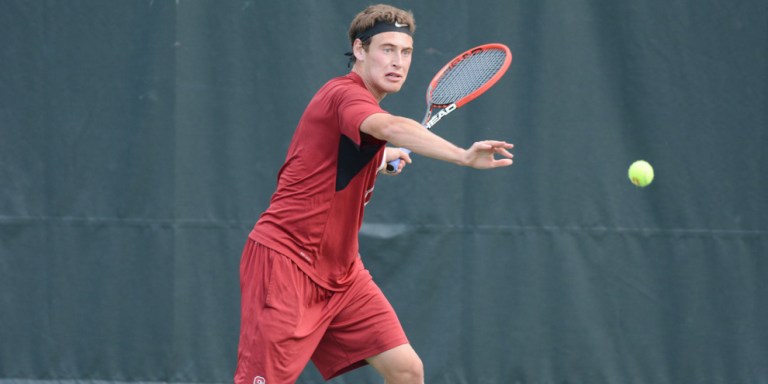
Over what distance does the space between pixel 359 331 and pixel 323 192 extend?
2.02 feet

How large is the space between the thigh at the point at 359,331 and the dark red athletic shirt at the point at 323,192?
13 cm

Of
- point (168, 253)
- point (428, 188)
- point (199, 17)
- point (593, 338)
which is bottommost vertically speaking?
point (593, 338)

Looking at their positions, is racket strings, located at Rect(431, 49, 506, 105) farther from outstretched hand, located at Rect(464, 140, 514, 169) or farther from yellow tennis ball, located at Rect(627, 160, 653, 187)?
outstretched hand, located at Rect(464, 140, 514, 169)

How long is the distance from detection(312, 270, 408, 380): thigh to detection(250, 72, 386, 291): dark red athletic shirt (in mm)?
126

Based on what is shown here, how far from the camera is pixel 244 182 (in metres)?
5.20

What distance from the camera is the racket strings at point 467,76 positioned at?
434 centimetres

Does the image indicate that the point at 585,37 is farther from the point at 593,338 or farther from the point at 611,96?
the point at 593,338

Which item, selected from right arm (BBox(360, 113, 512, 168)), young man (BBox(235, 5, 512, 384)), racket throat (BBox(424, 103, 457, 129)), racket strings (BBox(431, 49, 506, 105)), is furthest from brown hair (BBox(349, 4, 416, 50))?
right arm (BBox(360, 113, 512, 168))

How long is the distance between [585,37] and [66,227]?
110 inches

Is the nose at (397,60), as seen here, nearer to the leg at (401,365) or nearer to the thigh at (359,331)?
the thigh at (359,331)

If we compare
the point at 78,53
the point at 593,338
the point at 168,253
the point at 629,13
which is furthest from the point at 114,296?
the point at 629,13

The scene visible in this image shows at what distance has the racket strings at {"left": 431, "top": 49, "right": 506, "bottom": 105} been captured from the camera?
4.34 metres

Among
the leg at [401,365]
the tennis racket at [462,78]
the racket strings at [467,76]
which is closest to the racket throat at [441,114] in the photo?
the tennis racket at [462,78]

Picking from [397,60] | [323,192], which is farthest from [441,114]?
[323,192]
